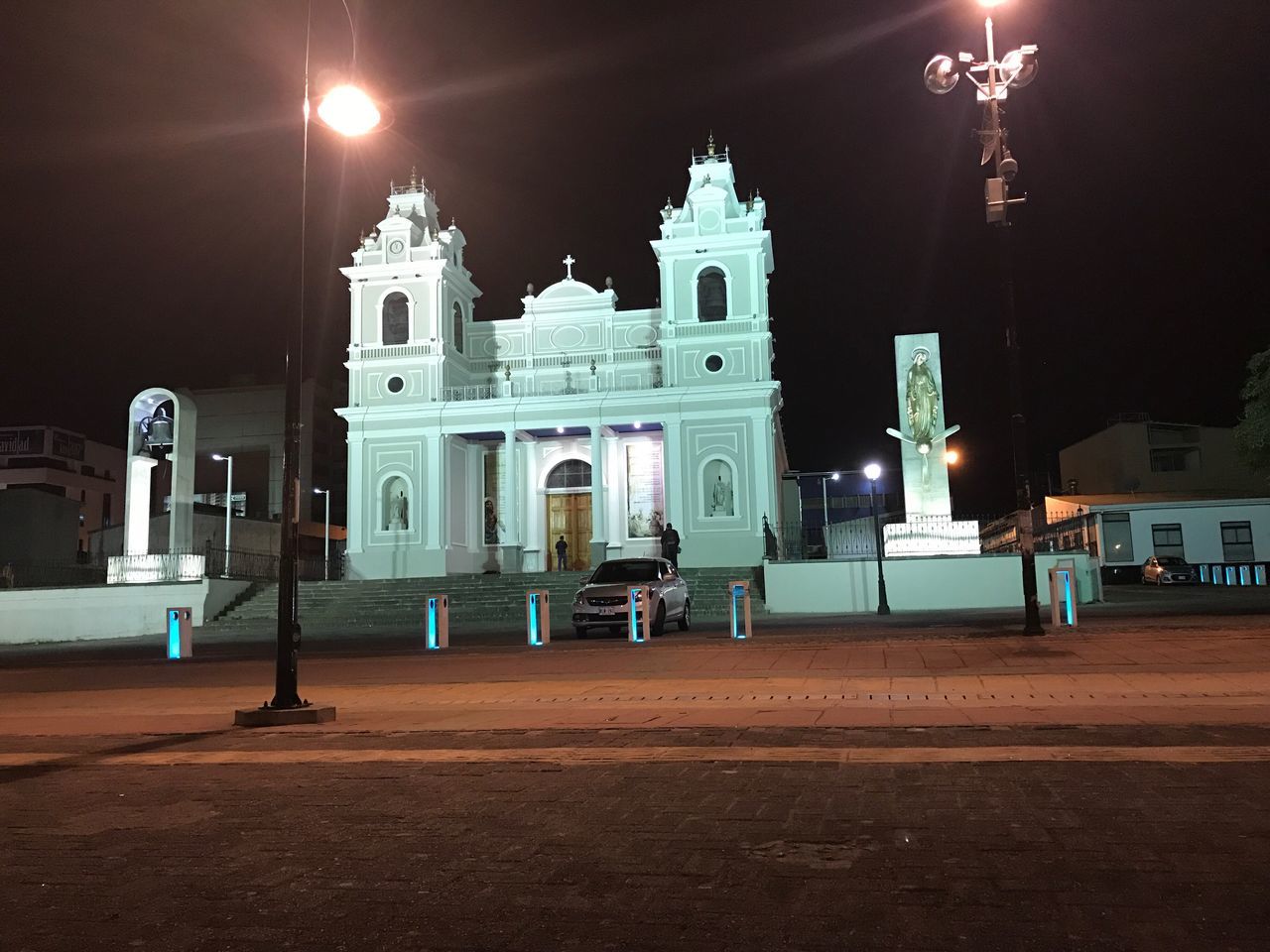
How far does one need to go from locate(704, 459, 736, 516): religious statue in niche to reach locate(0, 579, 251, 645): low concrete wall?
17.1 metres

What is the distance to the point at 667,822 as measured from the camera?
499cm

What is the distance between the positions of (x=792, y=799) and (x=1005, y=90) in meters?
13.5

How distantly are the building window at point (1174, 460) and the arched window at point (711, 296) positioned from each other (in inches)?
1365

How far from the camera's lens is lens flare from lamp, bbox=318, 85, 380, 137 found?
962 cm

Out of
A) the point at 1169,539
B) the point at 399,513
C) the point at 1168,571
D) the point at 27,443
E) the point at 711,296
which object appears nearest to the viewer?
the point at 711,296

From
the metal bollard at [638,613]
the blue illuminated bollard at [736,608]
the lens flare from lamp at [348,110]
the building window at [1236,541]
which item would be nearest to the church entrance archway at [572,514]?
the metal bollard at [638,613]

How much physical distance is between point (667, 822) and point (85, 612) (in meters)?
28.6

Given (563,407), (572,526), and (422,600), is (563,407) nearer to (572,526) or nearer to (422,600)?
(572,526)

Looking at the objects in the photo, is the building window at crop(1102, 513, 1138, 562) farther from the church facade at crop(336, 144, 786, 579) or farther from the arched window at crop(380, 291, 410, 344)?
the arched window at crop(380, 291, 410, 344)

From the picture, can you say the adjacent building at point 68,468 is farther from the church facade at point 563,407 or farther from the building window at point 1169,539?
the building window at point 1169,539

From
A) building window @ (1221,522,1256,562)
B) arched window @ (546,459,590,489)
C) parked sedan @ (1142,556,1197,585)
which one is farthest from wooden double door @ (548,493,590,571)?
building window @ (1221,522,1256,562)

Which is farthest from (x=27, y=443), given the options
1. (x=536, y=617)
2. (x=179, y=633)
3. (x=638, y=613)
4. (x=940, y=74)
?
(x=940, y=74)

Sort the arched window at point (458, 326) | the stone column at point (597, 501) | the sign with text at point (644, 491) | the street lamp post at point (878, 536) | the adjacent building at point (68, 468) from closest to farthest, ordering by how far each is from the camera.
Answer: the street lamp post at point (878, 536), the stone column at point (597, 501), the sign with text at point (644, 491), the arched window at point (458, 326), the adjacent building at point (68, 468)

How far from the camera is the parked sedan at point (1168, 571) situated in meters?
41.1
